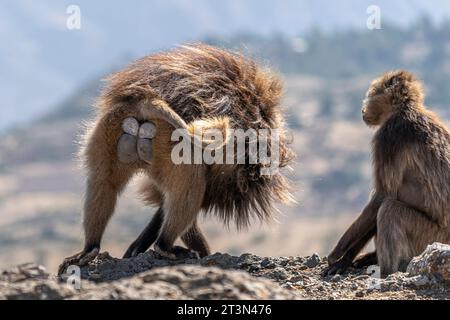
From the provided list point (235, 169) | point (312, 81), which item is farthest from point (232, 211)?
point (312, 81)

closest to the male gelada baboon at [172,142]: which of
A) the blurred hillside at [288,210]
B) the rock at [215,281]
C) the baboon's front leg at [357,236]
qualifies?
the rock at [215,281]

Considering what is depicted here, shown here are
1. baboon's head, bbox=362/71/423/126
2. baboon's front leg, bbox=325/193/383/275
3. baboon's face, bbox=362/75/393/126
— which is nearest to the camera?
baboon's front leg, bbox=325/193/383/275

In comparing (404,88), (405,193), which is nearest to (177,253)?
(405,193)

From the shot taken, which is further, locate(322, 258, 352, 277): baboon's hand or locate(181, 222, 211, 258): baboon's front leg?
locate(181, 222, 211, 258): baboon's front leg

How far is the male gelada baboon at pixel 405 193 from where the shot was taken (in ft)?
26.4

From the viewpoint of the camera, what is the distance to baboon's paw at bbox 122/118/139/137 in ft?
26.9

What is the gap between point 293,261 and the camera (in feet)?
27.8

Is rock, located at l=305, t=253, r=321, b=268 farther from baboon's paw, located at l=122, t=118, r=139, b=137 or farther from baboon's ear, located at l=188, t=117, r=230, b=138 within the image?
baboon's paw, located at l=122, t=118, r=139, b=137

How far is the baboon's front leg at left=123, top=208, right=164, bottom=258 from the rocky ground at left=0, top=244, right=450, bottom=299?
58cm

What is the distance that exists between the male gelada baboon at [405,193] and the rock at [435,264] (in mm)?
1062

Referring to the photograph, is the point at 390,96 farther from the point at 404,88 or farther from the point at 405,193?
the point at 405,193

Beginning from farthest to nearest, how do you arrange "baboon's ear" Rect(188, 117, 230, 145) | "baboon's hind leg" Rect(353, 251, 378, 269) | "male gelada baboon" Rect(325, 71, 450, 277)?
"baboon's hind leg" Rect(353, 251, 378, 269), "male gelada baboon" Rect(325, 71, 450, 277), "baboon's ear" Rect(188, 117, 230, 145)

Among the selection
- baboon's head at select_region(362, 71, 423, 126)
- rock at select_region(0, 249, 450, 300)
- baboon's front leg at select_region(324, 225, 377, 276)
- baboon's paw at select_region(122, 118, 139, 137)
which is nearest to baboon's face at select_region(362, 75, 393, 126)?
baboon's head at select_region(362, 71, 423, 126)
